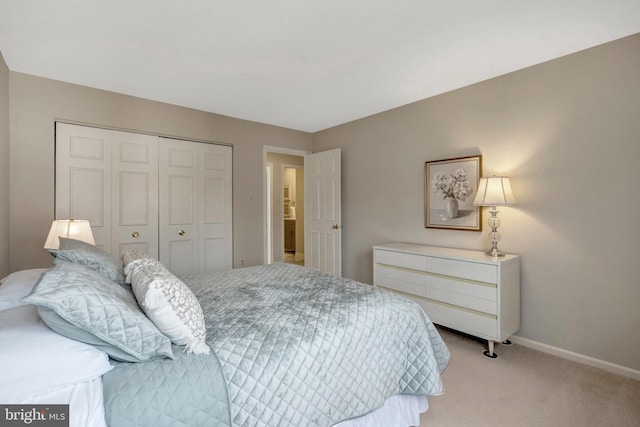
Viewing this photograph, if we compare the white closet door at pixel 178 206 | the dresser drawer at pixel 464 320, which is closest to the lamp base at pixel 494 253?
the dresser drawer at pixel 464 320

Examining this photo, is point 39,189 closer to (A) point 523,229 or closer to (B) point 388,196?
(B) point 388,196

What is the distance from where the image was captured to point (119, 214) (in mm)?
3221

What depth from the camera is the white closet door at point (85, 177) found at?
9.53ft

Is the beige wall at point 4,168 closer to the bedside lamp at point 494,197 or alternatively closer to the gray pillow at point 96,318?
the gray pillow at point 96,318

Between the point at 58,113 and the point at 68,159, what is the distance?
0.43 m

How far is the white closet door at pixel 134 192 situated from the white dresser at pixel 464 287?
2.69 metres

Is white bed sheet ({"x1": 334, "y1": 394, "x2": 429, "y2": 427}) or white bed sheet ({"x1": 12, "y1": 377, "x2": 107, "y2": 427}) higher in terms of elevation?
white bed sheet ({"x1": 12, "y1": 377, "x2": 107, "y2": 427})

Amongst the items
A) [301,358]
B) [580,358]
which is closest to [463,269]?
[580,358]

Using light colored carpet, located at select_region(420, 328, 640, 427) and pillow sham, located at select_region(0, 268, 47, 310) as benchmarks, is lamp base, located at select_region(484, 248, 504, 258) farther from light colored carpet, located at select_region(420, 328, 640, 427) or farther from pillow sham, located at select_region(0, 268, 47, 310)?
pillow sham, located at select_region(0, 268, 47, 310)

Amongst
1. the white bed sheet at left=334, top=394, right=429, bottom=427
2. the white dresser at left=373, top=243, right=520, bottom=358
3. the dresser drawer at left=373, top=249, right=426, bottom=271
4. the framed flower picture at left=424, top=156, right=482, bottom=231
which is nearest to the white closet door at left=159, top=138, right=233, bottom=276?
the dresser drawer at left=373, top=249, right=426, bottom=271

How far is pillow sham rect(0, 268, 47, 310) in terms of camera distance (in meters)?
1.33

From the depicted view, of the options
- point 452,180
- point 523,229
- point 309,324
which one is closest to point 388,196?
point 452,180

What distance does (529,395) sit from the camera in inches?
77.5

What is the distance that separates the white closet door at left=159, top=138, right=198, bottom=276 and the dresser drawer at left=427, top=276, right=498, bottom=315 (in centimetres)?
274
